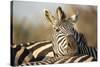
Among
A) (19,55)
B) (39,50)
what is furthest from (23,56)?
(39,50)

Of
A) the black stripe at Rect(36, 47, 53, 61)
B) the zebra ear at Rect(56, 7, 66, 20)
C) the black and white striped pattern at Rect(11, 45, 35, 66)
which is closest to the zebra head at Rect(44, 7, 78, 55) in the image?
the zebra ear at Rect(56, 7, 66, 20)

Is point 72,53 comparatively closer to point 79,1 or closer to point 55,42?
point 55,42

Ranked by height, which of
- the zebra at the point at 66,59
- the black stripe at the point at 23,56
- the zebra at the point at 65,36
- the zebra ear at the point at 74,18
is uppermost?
the zebra ear at the point at 74,18

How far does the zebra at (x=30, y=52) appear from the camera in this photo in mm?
1926

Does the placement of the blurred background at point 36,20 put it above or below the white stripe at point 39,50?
above

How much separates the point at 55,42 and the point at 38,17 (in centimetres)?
32

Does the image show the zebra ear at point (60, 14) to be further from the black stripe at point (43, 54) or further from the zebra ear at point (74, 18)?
the black stripe at point (43, 54)

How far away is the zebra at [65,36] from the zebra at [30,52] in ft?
0.28

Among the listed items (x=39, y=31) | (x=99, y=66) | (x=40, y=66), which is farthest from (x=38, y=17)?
(x=99, y=66)

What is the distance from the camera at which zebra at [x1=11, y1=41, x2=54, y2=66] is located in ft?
6.32

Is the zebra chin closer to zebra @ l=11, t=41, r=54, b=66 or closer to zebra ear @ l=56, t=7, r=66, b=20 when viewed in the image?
zebra @ l=11, t=41, r=54, b=66

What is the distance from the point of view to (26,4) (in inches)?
77.6

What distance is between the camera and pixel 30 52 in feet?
6.49

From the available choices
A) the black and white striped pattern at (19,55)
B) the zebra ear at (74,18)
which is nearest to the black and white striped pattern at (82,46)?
the zebra ear at (74,18)
